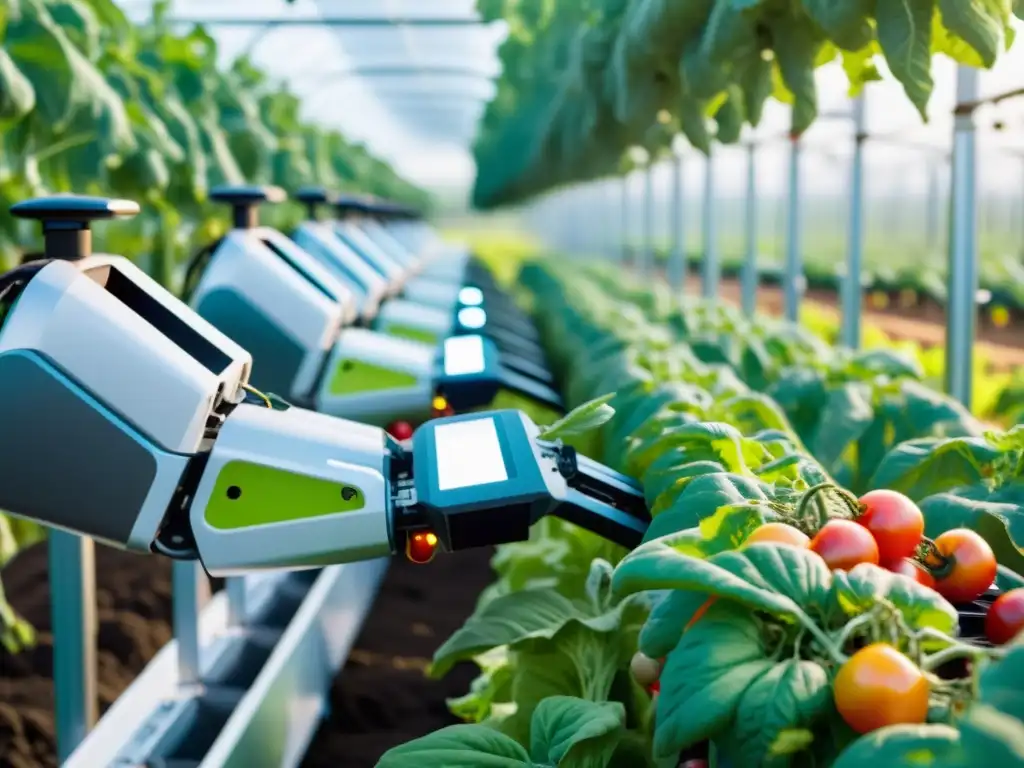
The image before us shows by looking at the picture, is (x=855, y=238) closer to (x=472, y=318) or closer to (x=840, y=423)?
(x=472, y=318)

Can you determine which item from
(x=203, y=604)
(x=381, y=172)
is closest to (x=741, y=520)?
(x=203, y=604)

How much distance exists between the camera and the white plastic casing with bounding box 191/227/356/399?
334cm

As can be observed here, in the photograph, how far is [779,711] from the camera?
4.37ft

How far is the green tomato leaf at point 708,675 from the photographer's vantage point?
136 centimetres

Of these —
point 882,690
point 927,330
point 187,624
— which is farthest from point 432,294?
point 927,330

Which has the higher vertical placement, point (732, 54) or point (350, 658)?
point (732, 54)

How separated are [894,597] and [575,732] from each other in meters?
0.60

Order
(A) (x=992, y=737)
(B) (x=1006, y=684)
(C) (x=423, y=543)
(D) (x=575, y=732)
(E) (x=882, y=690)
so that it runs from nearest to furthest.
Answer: (A) (x=992, y=737), (B) (x=1006, y=684), (E) (x=882, y=690), (D) (x=575, y=732), (C) (x=423, y=543)

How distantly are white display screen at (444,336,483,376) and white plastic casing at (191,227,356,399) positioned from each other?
0.33 meters

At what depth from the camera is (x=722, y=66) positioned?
122 inches

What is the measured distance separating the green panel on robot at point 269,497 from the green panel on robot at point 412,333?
2.58m

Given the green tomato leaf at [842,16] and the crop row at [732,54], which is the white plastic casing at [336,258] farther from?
the green tomato leaf at [842,16]

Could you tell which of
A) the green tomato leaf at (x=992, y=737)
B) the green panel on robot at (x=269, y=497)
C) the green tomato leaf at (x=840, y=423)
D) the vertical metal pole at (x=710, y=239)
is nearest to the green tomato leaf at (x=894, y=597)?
the green tomato leaf at (x=992, y=737)

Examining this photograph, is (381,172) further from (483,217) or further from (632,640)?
(483,217)
